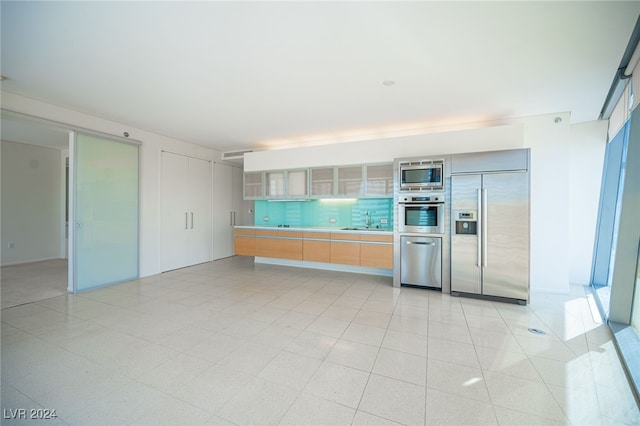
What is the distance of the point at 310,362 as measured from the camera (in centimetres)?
223

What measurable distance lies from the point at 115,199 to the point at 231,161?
3.04 meters

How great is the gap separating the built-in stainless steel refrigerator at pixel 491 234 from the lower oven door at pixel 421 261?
226 mm

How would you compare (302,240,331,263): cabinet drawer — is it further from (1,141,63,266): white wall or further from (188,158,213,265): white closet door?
(1,141,63,266): white wall

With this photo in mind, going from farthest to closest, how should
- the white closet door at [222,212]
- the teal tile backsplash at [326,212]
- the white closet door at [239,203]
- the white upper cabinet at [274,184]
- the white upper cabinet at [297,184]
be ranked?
1. the white closet door at [239,203]
2. the white closet door at [222,212]
3. the white upper cabinet at [274,184]
4. the white upper cabinet at [297,184]
5. the teal tile backsplash at [326,212]

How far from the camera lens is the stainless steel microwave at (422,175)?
4.09m

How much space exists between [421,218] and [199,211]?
499 cm

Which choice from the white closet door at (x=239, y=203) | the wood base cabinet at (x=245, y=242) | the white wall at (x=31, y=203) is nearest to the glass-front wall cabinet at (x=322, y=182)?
the wood base cabinet at (x=245, y=242)

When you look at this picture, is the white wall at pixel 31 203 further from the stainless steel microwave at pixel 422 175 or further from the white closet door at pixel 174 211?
the stainless steel microwave at pixel 422 175

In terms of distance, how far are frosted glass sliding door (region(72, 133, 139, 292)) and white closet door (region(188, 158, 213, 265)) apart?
1.22 meters

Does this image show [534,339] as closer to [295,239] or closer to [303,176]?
[295,239]

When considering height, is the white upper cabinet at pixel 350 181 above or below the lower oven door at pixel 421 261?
above

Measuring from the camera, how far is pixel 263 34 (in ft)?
7.40

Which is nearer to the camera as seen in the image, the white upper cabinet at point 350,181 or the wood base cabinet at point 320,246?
the wood base cabinet at point 320,246

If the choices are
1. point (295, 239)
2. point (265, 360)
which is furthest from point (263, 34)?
point (295, 239)
